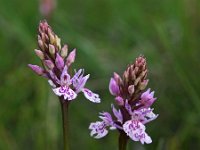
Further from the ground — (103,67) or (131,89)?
(103,67)

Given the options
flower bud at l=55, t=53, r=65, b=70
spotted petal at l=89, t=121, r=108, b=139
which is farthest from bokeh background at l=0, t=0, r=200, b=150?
flower bud at l=55, t=53, r=65, b=70

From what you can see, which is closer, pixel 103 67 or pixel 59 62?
pixel 59 62

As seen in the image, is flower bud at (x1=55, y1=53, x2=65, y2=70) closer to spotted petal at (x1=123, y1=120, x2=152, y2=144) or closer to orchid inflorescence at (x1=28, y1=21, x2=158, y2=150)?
orchid inflorescence at (x1=28, y1=21, x2=158, y2=150)

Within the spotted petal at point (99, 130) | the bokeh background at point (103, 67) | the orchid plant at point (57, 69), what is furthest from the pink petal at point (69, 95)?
the bokeh background at point (103, 67)

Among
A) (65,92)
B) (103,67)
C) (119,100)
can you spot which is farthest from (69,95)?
(103,67)

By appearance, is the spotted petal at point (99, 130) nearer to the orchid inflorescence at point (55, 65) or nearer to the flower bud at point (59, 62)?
the orchid inflorescence at point (55, 65)

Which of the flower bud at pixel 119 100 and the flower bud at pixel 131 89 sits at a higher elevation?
the flower bud at pixel 131 89

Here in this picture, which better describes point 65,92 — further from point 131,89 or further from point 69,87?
point 131,89

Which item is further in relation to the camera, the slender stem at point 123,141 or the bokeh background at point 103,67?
the bokeh background at point 103,67
